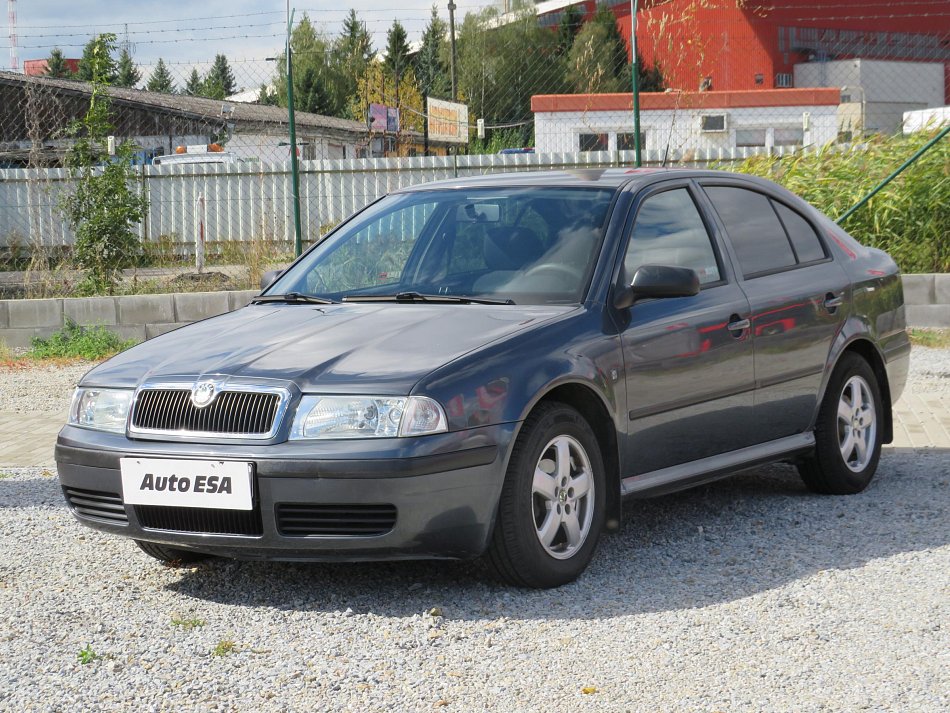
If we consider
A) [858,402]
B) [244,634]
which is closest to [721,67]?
[858,402]

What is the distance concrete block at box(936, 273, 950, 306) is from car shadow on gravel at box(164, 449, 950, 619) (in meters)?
6.11

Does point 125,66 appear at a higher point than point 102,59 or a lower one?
higher

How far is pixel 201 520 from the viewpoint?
180 inches

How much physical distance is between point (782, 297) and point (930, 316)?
272 inches

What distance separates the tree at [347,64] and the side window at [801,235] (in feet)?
209

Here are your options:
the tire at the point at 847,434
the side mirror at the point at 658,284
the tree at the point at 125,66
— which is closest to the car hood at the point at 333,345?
the side mirror at the point at 658,284

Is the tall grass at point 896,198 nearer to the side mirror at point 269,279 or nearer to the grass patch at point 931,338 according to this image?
the grass patch at point 931,338

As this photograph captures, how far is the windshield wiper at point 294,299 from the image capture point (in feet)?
18.3

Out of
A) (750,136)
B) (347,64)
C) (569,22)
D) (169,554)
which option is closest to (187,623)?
(169,554)

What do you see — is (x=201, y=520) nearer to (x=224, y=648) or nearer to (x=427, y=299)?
(x=224, y=648)

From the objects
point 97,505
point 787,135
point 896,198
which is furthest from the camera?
point 787,135

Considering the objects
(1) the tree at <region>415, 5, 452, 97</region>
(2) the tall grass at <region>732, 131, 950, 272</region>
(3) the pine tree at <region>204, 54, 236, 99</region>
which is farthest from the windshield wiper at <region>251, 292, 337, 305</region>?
(3) the pine tree at <region>204, 54, 236, 99</region>

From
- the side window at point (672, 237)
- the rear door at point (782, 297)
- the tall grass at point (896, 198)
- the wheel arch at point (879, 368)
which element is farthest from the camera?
the tall grass at point (896, 198)

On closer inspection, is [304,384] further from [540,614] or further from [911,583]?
[911,583]
